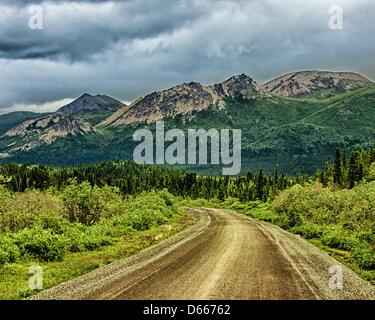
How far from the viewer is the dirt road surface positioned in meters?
15.3

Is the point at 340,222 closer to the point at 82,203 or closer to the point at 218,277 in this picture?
the point at 82,203

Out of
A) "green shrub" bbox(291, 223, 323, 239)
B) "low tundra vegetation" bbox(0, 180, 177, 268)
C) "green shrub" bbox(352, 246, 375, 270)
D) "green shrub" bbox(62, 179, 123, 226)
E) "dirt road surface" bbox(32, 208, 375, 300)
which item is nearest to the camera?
"dirt road surface" bbox(32, 208, 375, 300)

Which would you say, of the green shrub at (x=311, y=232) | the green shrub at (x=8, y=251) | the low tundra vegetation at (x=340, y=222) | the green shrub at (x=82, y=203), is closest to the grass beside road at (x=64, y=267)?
the green shrub at (x=8, y=251)

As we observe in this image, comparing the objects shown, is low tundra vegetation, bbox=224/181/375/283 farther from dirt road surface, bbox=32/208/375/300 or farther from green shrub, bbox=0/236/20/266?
green shrub, bbox=0/236/20/266

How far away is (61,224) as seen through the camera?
3092 cm

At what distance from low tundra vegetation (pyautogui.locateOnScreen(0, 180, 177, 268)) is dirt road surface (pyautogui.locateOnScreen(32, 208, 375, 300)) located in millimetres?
4482

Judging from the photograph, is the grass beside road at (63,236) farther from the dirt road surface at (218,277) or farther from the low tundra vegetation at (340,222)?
the low tundra vegetation at (340,222)

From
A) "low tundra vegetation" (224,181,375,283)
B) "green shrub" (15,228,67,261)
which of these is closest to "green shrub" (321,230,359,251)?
"low tundra vegetation" (224,181,375,283)

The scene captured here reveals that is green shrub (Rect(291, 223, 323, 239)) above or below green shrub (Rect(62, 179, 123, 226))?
below

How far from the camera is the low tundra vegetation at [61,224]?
24.0m

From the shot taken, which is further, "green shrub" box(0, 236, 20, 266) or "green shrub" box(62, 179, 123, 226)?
"green shrub" box(62, 179, 123, 226)

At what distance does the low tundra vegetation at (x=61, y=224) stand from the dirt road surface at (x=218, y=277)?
448 cm
